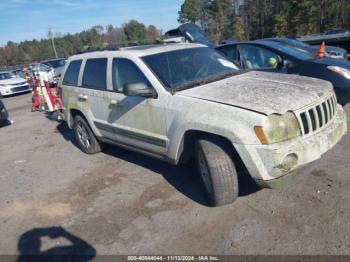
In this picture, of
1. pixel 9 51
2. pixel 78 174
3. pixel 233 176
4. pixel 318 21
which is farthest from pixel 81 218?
pixel 9 51

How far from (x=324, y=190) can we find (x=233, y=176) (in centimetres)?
115

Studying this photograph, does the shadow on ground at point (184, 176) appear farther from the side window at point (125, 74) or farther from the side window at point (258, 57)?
the side window at point (258, 57)

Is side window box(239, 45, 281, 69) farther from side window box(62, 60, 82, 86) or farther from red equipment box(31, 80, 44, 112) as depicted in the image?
red equipment box(31, 80, 44, 112)

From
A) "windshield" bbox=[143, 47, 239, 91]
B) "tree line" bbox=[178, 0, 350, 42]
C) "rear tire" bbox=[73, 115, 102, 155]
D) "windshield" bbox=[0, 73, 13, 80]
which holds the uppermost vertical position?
"tree line" bbox=[178, 0, 350, 42]

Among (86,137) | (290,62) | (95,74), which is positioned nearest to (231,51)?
(290,62)

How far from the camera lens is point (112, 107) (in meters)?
4.60

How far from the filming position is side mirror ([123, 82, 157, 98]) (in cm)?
373

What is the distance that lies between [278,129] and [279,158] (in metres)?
0.27

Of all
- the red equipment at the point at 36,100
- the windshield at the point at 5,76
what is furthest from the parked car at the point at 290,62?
the windshield at the point at 5,76

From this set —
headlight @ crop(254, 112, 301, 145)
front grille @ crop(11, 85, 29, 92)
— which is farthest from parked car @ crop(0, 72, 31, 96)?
headlight @ crop(254, 112, 301, 145)

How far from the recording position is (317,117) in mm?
3229

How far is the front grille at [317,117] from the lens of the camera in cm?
311

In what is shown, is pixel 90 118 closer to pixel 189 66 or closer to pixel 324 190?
pixel 189 66

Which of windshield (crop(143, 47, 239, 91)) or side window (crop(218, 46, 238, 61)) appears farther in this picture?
side window (crop(218, 46, 238, 61))
